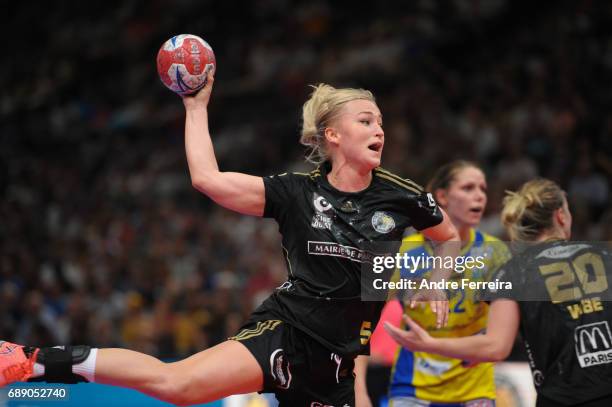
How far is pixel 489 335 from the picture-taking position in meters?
4.52

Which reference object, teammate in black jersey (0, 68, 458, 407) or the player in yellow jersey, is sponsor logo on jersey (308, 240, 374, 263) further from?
the player in yellow jersey

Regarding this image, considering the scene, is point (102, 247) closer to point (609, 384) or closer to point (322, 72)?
point (322, 72)

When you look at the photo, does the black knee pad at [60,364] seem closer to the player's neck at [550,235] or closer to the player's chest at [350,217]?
the player's chest at [350,217]

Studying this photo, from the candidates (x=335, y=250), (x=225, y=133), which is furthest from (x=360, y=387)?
(x=225, y=133)

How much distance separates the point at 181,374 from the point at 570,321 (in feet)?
6.07

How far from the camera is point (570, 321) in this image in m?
4.07

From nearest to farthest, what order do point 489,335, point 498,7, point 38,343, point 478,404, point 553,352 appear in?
1. point 553,352
2. point 489,335
3. point 478,404
4. point 38,343
5. point 498,7

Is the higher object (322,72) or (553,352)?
(322,72)

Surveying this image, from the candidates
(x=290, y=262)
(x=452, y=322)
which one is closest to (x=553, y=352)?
(x=452, y=322)

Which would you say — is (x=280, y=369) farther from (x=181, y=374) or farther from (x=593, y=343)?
(x=593, y=343)

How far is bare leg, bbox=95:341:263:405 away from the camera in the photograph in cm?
373

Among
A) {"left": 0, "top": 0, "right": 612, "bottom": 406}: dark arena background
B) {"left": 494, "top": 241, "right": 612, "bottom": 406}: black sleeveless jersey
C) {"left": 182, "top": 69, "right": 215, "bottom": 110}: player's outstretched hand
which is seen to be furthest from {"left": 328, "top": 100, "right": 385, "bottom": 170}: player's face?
{"left": 0, "top": 0, "right": 612, "bottom": 406}: dark arena background

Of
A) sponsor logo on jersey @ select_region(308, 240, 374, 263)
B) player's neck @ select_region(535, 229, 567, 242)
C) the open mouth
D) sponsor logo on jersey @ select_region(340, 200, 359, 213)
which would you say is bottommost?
sponsor logo on jersey @ select_region(308, 240, 374, 263)

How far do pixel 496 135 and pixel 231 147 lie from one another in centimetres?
460
